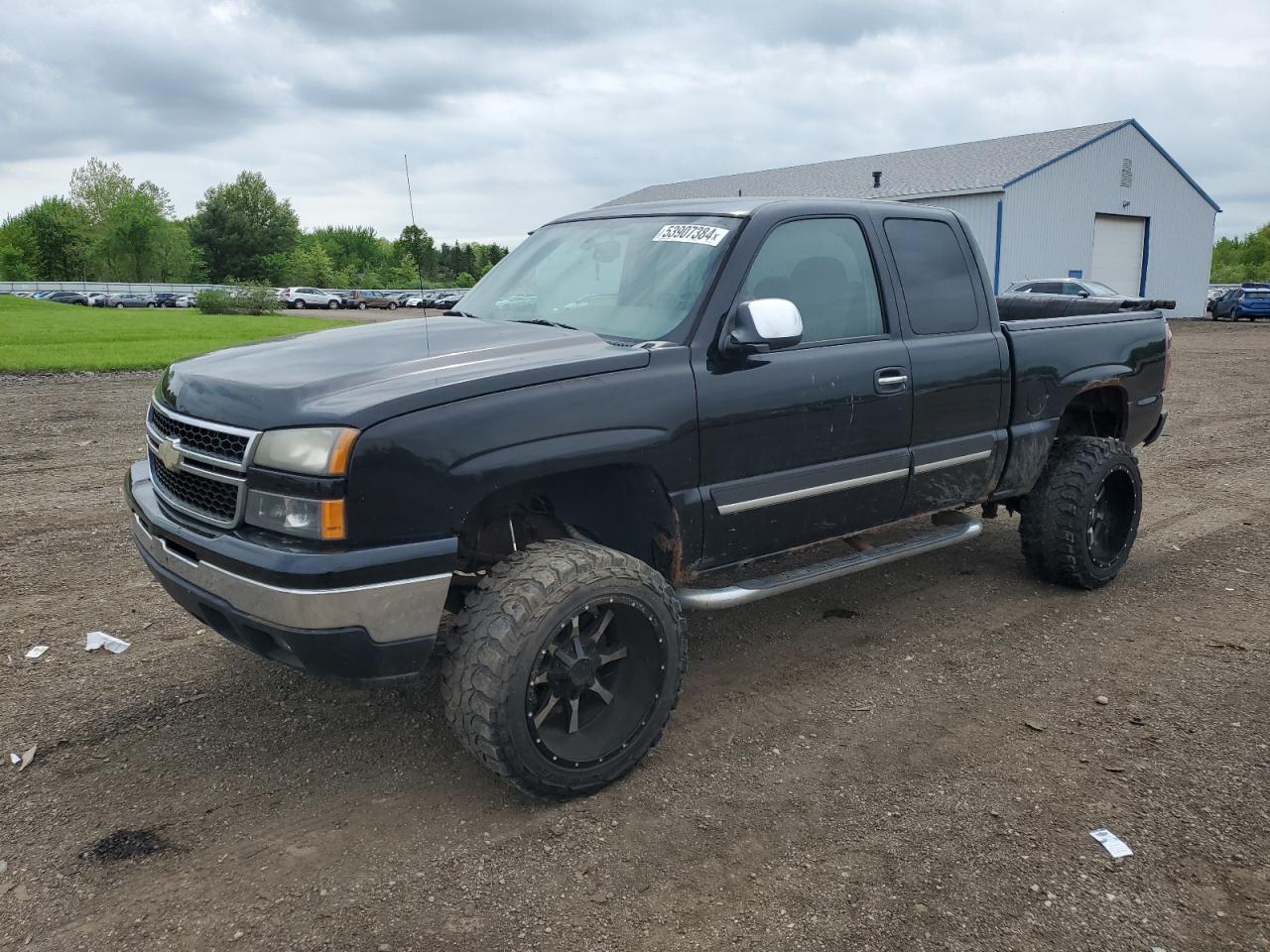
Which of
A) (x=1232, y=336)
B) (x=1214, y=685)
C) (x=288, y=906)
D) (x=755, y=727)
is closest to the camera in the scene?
(x=288, y=906)

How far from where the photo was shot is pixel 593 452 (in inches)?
131

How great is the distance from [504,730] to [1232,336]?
1232 inches

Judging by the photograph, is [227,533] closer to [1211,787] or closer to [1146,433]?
[1211,787]

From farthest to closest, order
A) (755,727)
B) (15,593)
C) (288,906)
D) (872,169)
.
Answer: (872,169) → (15,593) → (755,727) → (288,906)

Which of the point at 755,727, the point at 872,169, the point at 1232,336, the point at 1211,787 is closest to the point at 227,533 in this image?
the point at 755,727

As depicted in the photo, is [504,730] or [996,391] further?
[996,391]

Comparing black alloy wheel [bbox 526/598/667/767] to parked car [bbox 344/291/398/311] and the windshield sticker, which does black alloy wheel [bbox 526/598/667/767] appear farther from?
parked car [bbox 344/291/398/311]

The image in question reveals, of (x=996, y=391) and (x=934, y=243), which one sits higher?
(x=934, y=243)

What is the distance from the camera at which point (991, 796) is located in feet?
11.1

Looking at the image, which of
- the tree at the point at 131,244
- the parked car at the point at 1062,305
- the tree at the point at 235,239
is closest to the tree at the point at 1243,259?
the tree at the point at 235,239

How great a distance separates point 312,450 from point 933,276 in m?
3.03

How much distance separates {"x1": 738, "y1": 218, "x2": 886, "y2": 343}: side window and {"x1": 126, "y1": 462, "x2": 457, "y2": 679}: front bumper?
1704 millimetres

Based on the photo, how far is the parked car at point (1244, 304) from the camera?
121 ft

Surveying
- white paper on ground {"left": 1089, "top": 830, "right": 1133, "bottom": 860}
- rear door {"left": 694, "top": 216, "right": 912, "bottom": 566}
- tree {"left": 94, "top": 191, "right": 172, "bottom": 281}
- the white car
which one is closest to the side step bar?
rear door {"left": 694, "top": 216, "right": 912, "bottom": 566}
